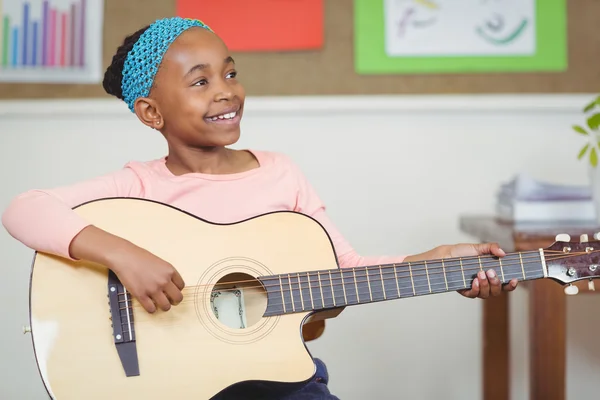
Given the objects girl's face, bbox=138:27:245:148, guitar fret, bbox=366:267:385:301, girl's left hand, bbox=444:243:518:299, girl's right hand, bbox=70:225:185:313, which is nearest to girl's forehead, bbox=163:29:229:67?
girl's face, bbox=138:27:245:148

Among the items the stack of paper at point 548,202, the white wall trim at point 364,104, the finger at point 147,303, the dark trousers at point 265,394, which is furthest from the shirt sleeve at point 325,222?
the white wall trim at point 364,104

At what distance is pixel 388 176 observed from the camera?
2061 millimetres

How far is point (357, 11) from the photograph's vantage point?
1997mm

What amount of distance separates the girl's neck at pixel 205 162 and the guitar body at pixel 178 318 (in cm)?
16

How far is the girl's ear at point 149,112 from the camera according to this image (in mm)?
1296

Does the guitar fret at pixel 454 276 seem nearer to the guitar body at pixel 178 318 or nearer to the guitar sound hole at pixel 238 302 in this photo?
the guitar body at pixel 178 318

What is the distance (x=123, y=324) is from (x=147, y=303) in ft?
0.16

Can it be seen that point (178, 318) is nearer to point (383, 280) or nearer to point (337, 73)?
point (383, 280)

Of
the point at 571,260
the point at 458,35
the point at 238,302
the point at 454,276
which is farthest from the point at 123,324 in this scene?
the point at 458,35

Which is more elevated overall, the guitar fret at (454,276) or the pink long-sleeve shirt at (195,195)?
the pink long-sleeve shirt at (195,195)

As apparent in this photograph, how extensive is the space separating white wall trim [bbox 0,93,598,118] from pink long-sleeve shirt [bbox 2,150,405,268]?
66 centimetres

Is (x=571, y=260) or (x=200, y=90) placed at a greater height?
(x=200, y=90)

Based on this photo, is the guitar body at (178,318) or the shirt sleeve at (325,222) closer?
the guitar body at (178,318)

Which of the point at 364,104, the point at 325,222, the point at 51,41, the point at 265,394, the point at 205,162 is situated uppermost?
the point at 51,41
